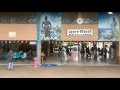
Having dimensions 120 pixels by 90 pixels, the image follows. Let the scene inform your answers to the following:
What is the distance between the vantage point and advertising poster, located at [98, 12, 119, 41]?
23.0 metres

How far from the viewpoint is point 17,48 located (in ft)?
80.5

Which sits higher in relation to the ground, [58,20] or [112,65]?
[58,20]

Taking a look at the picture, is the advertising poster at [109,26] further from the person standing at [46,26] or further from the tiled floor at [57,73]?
the tiled floor at [57,73]

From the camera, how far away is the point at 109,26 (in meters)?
23.2

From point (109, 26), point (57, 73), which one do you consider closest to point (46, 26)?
point (109, 26)

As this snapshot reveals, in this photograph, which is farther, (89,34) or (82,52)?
(82,52)

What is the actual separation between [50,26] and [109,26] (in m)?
4.65

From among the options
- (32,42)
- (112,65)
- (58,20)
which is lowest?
(112,65)

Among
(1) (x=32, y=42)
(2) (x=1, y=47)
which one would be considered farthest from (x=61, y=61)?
(2) (x=1, y=47)

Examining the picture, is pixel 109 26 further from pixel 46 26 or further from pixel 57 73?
pixel 57 73

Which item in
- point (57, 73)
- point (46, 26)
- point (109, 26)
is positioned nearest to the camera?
point (57, 73)

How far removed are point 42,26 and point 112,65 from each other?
245 inches
